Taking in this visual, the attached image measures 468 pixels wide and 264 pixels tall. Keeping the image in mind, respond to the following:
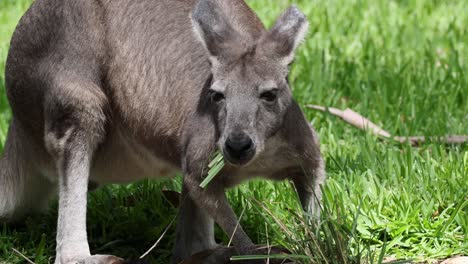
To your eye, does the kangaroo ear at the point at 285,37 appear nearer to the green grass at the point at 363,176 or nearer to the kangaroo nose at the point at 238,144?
the kangaroo nose at the point at 238,144

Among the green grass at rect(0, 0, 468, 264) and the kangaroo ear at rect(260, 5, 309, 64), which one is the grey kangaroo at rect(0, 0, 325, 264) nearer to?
the kangaroo ear at rect(260, 5, 309, 64)

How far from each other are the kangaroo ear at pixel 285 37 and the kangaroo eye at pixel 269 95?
158mm

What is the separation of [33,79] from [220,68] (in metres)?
1.28

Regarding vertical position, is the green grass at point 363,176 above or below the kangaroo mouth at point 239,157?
below

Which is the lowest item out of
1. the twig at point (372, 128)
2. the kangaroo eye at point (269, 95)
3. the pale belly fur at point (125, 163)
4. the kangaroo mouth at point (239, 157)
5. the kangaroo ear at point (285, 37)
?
the twig at point (372, 128)

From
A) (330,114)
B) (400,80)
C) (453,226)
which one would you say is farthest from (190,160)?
(400,80)

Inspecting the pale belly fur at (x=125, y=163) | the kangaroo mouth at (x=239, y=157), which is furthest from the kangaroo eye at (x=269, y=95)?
the pale belly fur at (x=125, y=163)

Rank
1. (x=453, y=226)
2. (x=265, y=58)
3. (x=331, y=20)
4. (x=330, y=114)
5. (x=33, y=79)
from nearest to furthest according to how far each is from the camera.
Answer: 1. (x=265, y=58)
2. (x=453, y=226)
3. (x=33, y=79)
4. (x=330, y=114)
5. (x=331, y=20)

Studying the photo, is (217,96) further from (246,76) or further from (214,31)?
(214,31)

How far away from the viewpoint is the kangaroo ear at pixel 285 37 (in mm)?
4305

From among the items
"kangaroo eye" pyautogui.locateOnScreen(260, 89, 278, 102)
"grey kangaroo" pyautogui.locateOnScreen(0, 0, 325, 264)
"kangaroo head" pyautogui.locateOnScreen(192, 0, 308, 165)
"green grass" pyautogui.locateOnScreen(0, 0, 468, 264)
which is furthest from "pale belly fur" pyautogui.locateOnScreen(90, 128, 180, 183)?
"kangaroo eye" pyautogui.locateOnScreen(260, 89, 278, 102)

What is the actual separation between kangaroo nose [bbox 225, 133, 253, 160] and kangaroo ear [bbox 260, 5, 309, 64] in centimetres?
45

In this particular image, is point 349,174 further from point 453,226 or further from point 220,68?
point 220,68

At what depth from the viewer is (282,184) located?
529 cm
